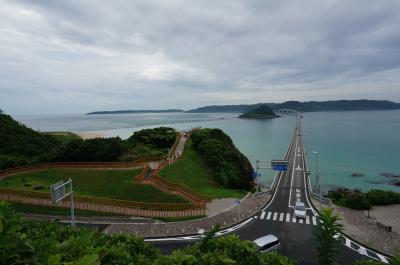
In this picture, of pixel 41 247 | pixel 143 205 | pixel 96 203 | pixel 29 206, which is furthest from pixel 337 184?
pixel 41 247

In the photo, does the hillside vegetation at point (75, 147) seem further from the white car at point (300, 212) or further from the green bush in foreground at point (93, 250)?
the green bush in foreground at point (93, 250)

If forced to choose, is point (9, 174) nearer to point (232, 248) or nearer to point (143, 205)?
point (143, 205)

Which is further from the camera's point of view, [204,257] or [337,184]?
[337,184]

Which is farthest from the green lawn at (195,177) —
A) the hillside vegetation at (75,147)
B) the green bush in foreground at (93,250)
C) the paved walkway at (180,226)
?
the green bush in foreground at (93,250)

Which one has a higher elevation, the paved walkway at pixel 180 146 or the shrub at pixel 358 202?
the paved walkway at pixel 180 146

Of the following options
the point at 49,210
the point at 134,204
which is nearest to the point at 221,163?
the point at 134,204

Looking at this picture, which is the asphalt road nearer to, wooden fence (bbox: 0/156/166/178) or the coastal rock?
A: wooden fence (bbox: 0/156/166/178)

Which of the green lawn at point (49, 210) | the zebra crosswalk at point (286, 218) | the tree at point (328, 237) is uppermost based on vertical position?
the tree at point (328, 237)
